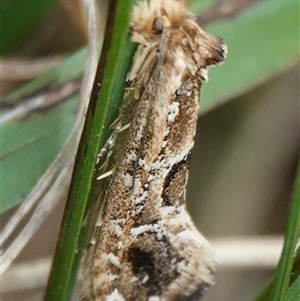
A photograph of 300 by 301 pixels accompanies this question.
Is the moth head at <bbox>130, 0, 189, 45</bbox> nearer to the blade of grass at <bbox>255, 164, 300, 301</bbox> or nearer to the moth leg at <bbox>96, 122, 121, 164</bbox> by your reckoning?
the moth leg at <bbox>96, 122, 121, 164</bbox>

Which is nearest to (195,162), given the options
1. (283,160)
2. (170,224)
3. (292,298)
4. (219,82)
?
(283,160)

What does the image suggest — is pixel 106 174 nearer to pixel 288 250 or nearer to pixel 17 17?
pixel 288 250

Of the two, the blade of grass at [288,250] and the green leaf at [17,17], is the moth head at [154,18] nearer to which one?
the blade of grass at [288,250]

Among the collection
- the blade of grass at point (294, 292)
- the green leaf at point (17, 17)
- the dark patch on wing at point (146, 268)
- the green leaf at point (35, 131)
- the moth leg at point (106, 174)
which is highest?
the green leaf at point (17, 17)

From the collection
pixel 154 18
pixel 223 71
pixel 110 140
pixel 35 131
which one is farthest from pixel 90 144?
pixel 223 71

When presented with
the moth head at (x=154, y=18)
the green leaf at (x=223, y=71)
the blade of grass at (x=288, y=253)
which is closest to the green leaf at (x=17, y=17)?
the green leaf at (x=223, y=71)

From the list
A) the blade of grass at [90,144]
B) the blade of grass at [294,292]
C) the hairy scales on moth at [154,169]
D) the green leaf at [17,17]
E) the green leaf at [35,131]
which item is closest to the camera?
the blade of grass at [90,144]

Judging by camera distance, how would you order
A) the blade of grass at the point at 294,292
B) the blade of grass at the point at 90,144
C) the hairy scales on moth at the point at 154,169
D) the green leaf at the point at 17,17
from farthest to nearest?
1. the green leaf at the point at 17,17
2. the hairy scales on moth at the point at 154,169
3. the blade of grass at the point at 294,292
4. the blade of grass at the point at 90,144

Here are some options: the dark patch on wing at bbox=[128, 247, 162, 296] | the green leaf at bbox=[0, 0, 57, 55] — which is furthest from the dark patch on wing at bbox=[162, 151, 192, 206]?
the green leaf at bbox=[0, 0, 57, 55]
